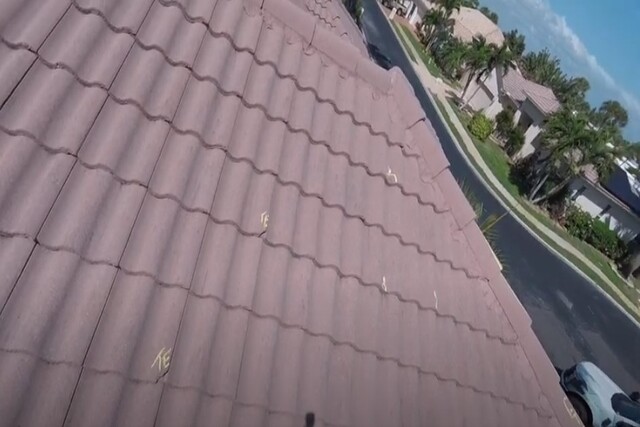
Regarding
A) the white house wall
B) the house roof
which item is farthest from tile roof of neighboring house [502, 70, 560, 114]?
the house roof

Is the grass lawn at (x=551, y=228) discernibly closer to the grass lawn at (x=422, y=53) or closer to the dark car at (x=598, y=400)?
the grass lawn at (x=422, y=53)

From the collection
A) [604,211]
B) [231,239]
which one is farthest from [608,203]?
[231,239]

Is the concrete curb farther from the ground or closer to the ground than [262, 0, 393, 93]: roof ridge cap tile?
closer to the ground

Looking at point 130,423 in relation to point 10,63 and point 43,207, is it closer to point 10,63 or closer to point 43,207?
point 43,207

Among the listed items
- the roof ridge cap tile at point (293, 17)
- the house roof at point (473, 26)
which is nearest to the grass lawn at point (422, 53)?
the house roof at point (473, 26)

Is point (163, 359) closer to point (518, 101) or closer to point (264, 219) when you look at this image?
point (264, 219)

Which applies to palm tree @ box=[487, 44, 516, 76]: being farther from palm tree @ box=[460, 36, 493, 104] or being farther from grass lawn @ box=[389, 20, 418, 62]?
grass lawn @ box=[389, 20, 418, 62]
